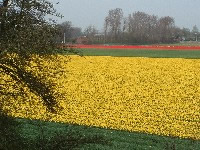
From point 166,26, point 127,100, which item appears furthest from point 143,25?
point 127,100

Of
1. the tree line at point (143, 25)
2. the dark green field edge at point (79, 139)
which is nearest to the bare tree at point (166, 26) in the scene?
the tree line at point (143, 25)

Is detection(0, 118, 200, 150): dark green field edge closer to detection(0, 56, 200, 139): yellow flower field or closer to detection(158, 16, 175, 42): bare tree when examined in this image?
detection(0, 56, 200, 139): yellow flower field

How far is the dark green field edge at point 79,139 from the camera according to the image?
8234 mm

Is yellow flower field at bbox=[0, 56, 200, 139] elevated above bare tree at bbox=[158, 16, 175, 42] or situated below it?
below

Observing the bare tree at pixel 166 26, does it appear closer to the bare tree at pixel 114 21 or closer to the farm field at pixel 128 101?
the bare tree at pixel 114 21

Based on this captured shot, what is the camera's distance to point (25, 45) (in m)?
7.82

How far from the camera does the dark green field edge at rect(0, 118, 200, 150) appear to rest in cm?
823

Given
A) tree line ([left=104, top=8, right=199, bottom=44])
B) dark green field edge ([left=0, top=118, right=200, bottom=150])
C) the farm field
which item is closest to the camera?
dark green field edge ([left=0, top=118, right=200, bottom=150])

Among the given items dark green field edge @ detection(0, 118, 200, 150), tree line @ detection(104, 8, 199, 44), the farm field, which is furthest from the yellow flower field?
tree line @ detection(104, 8, 199, 44)

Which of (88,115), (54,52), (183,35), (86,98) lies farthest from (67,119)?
(183,35)

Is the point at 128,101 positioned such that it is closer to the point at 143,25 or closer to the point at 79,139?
the point at 79,139

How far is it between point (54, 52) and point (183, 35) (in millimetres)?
143781

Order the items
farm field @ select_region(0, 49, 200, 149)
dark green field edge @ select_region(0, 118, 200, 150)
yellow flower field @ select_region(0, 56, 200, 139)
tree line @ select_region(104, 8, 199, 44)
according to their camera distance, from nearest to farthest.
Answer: dark green field edge @ select_region(0, 118, 200, 150)
yellow flower field @ select_region(0, 56, 200, 139)
farm field @ select_region(0, 49, 200, 149)
tree line @ select_region(104, 8, 199, 44)

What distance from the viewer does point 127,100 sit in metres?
21.0
